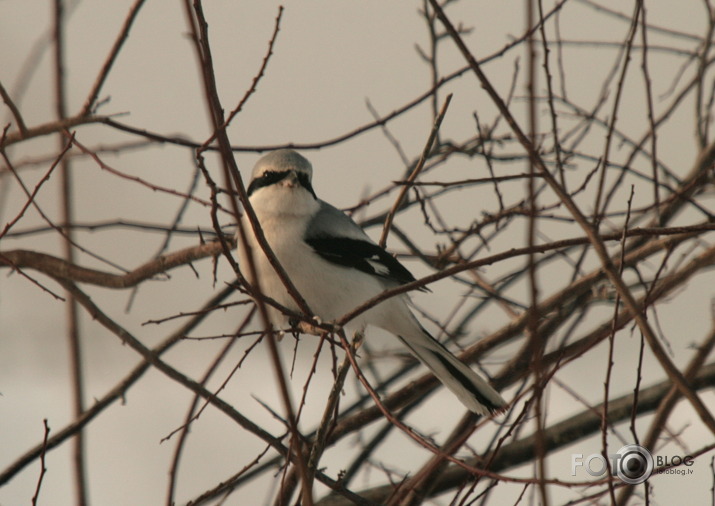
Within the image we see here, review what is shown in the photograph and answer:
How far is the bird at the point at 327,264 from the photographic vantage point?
3031mm

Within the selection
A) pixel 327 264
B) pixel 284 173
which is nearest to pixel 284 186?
pixel 284 173

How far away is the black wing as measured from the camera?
3.12 metres

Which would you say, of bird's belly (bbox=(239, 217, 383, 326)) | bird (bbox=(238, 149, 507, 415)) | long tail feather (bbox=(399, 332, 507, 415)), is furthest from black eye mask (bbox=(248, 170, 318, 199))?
long tail feather (bbox=(399, 332, 507, 415))

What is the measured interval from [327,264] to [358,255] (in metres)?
0.13

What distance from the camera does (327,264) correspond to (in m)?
3.10

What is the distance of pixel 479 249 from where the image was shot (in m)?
3.09

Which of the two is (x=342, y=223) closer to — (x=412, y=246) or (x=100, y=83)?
(x=412, y=246)

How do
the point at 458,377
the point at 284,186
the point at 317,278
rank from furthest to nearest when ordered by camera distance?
the point at 284,186
the point at 317,278
the point at 458,377

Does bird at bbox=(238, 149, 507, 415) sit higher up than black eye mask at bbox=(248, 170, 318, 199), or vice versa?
black eye mask at bbox=(248, 170, 318, 199)

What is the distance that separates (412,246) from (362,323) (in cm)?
36

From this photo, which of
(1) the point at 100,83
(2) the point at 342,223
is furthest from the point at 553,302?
(1) the point at 100,83

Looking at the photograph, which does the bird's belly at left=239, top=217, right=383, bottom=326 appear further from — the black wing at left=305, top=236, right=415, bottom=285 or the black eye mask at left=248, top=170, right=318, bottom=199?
the black eye mask at left=248, top=170, right=318, bottom=199

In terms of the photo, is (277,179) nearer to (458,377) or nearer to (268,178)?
(268,178)

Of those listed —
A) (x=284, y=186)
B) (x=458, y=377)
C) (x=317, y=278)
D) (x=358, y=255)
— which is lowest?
(x=458, y=377)
